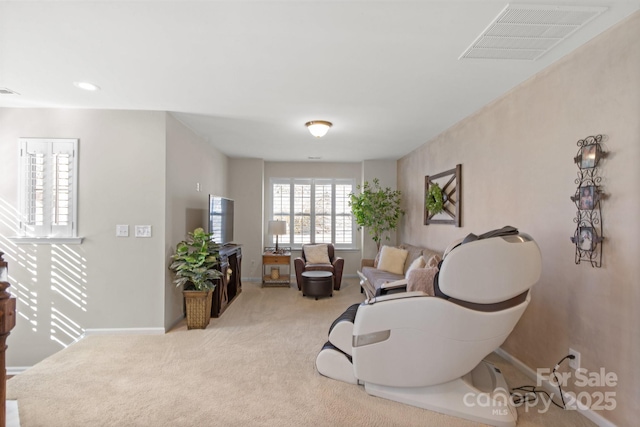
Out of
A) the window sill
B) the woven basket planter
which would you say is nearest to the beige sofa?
the woven basket planter

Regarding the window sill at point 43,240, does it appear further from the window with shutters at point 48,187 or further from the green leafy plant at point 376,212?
the green leafy plant at point 376,212

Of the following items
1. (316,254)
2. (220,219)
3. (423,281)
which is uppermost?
(220,219)

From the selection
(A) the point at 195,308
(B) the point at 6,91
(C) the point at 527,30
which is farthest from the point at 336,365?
(B) the point at 6,91

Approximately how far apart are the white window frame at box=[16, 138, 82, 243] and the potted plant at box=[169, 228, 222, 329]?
108 centimetres

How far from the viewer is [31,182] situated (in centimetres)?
348

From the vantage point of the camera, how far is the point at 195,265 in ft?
11.9

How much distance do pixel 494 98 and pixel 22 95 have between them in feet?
15.3

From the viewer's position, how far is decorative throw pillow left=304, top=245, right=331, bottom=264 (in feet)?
19.6

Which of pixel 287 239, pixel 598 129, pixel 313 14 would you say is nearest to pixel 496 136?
pixel 598 129

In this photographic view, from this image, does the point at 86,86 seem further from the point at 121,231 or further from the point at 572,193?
the point at 572,193

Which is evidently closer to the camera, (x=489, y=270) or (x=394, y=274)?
(x=489, y=270)

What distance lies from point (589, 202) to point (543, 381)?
1.44m

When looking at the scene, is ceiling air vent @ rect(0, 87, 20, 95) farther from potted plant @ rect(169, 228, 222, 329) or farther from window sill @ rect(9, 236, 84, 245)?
potted plant @ rect(169, 228, 222, 329)

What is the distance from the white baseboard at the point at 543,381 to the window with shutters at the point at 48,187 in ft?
15.2
